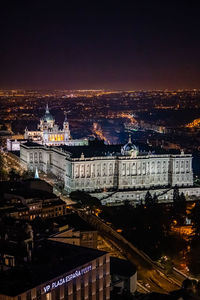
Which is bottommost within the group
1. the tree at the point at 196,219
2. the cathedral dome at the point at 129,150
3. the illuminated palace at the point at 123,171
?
the tree at the point at 196,219

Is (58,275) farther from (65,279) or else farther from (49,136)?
(49,136)

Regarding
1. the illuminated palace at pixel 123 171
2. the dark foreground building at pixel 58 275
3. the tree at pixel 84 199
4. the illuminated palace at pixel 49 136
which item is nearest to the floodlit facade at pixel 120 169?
the illuminated palace at pixel 123 171

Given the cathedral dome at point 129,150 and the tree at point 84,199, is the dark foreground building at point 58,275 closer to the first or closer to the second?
the tree at point 84,199

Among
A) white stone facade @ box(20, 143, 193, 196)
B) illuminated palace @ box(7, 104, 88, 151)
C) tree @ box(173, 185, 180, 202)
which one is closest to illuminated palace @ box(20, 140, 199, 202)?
Result: white stone facade @ box(20, 143, 193, 196)

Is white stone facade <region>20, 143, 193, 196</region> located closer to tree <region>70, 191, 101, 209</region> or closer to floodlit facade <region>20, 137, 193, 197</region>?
floodlit facade <region>20, 137, 193, 197</region>

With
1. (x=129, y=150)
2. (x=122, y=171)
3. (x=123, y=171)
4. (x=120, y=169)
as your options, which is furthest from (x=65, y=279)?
(x=129, y=150)

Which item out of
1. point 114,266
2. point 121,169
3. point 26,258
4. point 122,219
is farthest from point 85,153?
point 26,258
